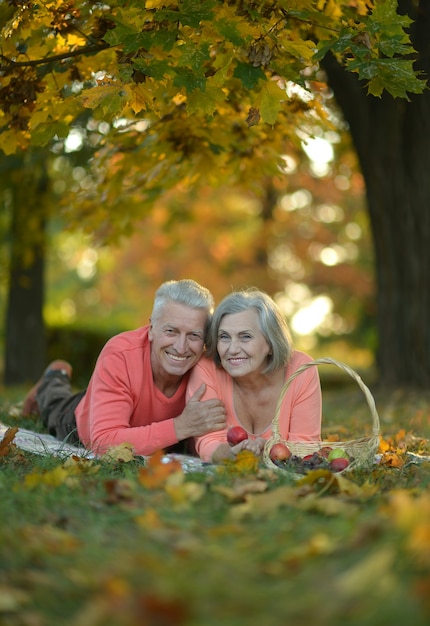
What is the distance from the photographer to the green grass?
6.54 feet

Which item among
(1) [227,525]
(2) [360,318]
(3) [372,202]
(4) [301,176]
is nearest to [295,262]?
(4) [301,176]

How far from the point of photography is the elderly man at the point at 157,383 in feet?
14.8

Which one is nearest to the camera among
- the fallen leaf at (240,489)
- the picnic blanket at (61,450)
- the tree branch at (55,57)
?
the fallen leaf at (240,489)

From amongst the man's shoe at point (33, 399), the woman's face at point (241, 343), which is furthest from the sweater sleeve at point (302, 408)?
the man's shoe at point (33, 399)

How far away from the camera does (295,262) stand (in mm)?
18672

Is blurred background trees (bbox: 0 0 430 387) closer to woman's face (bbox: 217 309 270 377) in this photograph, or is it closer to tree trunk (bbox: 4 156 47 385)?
tree trunk (bbox: 4 156 47 385)

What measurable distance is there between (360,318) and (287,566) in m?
19.5

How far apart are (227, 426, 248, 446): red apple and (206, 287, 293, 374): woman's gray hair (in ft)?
1.43

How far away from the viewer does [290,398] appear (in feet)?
15.1

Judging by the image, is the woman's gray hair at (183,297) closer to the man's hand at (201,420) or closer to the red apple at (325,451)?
the man's hand at (201,420)

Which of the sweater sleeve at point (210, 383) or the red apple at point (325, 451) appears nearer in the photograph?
the red apple at point (325, 451)

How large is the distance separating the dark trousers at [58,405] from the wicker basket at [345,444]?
156 cm

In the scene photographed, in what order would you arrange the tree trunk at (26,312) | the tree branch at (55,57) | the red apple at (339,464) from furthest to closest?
the tree trunk at (26,312) < the tree branch at (55,57) < the red apple at (339,464)

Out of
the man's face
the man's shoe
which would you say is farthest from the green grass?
the man's shoe
